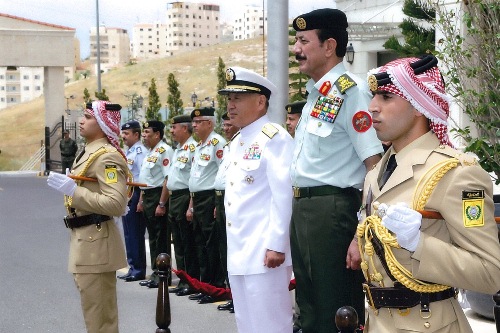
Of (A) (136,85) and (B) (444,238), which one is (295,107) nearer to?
(B) (444,238)

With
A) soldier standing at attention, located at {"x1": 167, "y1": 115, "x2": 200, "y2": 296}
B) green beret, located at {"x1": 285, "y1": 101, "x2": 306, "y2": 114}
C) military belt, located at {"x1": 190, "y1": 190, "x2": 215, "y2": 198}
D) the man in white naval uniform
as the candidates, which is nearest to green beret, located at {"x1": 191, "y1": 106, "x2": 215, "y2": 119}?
soldier standing at attention, located at {"x1": 167, "y1": 115, "x2": 200, "y2": 296}

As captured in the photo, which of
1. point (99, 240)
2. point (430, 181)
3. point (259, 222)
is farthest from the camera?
point (99, 240)

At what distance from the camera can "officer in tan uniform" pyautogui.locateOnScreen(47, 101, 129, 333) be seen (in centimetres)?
634

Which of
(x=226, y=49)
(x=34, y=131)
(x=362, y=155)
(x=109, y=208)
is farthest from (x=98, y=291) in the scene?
(x=226, y=49)

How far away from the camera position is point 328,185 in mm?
5008

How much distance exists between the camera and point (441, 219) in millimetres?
3500

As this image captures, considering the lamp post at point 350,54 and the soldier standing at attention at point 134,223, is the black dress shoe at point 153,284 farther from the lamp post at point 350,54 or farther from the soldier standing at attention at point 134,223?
the lamp post at point 350,54

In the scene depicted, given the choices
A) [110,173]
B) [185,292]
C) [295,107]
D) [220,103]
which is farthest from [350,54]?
[110,173]

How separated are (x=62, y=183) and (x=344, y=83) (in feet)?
7.29

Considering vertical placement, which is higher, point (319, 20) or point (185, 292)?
point (319, 20)

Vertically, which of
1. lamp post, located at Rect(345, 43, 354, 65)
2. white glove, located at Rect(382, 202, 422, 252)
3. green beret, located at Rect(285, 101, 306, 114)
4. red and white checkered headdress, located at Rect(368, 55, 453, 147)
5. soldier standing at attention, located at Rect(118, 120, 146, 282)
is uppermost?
lamp post, located at Rect(345, 43, 354, 65)

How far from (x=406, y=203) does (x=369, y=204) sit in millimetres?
283

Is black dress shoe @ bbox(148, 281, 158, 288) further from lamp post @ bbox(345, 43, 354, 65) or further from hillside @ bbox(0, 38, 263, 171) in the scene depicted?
hillside @ bbox(0, 38, 263, 171)

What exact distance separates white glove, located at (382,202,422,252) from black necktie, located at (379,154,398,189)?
38 centimetres
